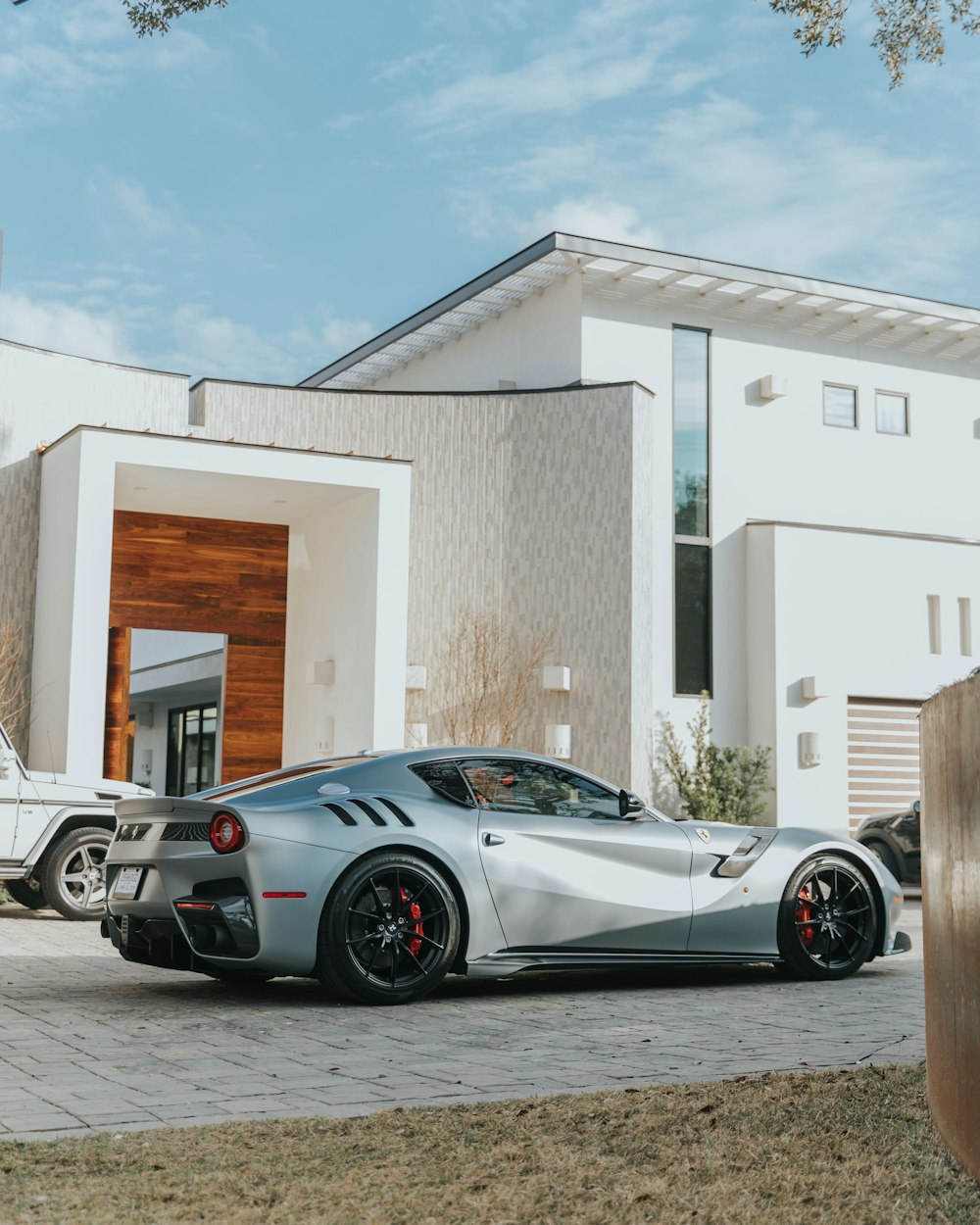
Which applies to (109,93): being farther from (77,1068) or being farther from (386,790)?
(77,1068)

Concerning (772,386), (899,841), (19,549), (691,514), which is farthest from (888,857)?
(19,549)

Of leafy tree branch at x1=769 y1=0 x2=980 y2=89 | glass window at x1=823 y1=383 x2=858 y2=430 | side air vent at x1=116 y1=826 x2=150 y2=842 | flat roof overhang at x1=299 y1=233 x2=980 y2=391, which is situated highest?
flat roof overhang at x1=299 y1=233 x2=980 y2=391

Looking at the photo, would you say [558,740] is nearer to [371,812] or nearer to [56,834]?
[56,834]

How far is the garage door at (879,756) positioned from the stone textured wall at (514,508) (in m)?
4.12

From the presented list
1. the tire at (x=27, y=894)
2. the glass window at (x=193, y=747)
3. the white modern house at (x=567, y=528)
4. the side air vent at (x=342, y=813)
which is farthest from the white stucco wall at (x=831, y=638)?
the side air vent at (x=342, y=813)

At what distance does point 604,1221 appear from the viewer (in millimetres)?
3488

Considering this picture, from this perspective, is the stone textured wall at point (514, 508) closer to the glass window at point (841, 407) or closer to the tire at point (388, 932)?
the glass window at point (841, 407)

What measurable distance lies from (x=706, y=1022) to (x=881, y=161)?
1009 cm

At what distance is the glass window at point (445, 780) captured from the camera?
8.05m

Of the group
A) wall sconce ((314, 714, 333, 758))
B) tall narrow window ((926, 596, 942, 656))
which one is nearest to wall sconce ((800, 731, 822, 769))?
tall narrow window ((926, 596, 942, 656))

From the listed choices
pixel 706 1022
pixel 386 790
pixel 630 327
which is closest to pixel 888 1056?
pixel 706 1022

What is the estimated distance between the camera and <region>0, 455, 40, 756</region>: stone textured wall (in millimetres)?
19141

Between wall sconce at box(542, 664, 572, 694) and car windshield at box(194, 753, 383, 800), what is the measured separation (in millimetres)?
12207

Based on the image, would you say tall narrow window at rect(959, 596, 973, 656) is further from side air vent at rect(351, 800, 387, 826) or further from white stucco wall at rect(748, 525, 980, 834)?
side air vent at rect(351, 800, 387, 826)
